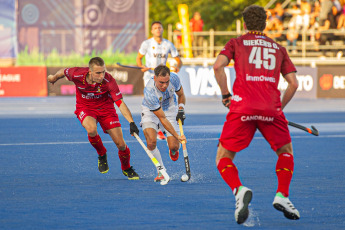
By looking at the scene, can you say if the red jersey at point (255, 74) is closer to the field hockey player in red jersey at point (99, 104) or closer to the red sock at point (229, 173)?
the red sock at point (229, 173)

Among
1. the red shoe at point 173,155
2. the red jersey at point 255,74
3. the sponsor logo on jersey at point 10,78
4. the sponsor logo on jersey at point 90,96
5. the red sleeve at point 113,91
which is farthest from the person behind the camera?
the sponsor logo on jersey at point 10,78

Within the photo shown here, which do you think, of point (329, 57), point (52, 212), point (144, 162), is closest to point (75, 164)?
point (144, 162)

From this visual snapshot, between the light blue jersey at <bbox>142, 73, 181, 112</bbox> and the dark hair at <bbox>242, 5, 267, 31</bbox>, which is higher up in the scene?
the dark hair at <bbox>242, 5, 267, 31</bbox>

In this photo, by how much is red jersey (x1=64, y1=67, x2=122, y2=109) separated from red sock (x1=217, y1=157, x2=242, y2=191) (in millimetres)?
2708

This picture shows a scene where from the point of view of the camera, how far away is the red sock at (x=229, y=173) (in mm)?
5945

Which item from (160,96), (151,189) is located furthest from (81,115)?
(151,189)

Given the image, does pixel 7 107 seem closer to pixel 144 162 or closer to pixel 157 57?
pixel 157 57

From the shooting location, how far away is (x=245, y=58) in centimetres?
598

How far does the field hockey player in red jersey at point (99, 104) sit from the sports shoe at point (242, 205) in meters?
2.80

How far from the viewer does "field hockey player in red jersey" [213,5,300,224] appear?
5945 mm

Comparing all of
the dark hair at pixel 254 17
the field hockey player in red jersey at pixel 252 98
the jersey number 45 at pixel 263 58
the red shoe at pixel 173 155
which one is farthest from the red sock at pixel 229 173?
the red shoe at pixel 173 155

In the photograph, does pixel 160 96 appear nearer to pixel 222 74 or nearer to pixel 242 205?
pixel 222 74

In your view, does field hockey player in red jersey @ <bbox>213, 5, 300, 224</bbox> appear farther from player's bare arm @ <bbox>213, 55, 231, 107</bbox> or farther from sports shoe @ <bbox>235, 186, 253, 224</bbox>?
sports shoe @ <bbox>235, 186, 253, 224</bbox>

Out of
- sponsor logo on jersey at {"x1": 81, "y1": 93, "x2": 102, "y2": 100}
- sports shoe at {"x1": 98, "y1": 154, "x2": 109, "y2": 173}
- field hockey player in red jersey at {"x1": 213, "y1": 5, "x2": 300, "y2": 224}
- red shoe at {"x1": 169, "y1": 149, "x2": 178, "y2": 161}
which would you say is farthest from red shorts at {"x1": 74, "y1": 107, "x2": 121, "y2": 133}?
field hockey player in red jersey at {"x1": 213, "y1": 5, "x2": 300, "y2": 224}
